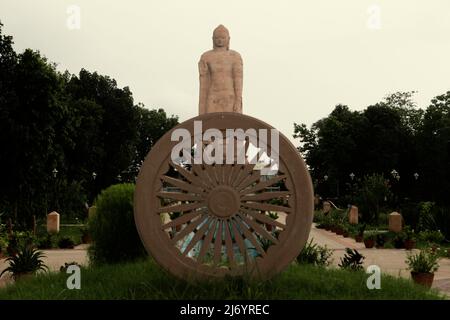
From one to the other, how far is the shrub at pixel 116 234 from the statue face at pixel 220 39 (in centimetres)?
458

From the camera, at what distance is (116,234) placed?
8422mm

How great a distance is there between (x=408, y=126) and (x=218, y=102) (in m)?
37.9

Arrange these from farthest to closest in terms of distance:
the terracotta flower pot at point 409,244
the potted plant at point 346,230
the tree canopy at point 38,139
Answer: the potted plant at point 346,230
the tree canopy at point 38,139
the terracotta flower pot at point 409,244

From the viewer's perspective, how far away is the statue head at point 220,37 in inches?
440

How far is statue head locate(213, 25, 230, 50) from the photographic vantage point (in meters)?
11.2

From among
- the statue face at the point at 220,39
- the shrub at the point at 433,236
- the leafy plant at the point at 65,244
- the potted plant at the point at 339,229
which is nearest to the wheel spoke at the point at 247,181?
the statue face at the point at 220,39

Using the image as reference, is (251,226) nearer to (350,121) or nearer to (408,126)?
(350,121)

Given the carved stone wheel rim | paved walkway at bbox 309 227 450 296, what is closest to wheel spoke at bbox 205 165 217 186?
the carved stone wheel rim

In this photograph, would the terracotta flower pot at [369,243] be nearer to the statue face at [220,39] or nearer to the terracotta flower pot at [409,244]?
the terracotta flower pot at [409,244]

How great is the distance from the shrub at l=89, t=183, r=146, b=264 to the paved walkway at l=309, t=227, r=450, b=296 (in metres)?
4.59

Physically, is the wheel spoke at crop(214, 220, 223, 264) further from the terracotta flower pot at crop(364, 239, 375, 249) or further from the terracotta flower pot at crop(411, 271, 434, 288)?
the terracotta flower pot at crop(364, 239, 375, 249)

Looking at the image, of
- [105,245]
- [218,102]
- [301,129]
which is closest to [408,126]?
[301,129]

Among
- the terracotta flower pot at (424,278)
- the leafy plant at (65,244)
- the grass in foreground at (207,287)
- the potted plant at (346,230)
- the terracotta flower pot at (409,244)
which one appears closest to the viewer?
the grass in foreground at (207,287)

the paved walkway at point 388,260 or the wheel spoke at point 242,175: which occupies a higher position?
the wheel spoke at point 242,175
